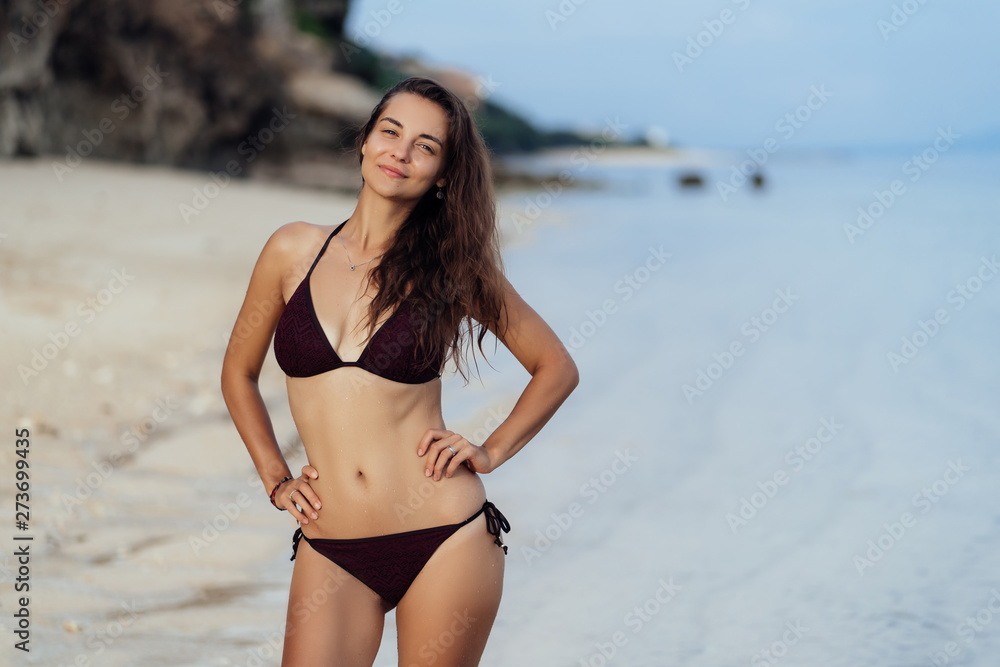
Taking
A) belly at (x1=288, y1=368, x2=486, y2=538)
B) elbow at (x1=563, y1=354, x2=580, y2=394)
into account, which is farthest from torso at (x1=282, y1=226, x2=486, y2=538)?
elbow at (x1=563, y1=354, x2=580, y2=394)

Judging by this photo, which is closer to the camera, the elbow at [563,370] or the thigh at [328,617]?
the thigh at [328,617]

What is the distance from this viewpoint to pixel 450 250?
282 centimetres

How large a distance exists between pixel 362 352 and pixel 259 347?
43cm

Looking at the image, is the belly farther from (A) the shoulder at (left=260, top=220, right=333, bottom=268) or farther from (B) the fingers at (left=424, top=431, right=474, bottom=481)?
(A) the shoulder at (left=260, top=220, right=333, bottom=268)

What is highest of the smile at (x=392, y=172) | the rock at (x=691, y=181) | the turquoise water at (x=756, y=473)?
the smile at (x=392, y=172)

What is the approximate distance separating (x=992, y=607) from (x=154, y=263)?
828cm

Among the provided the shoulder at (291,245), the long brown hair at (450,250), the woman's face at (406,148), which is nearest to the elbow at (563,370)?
the long brown hair at (450,250)

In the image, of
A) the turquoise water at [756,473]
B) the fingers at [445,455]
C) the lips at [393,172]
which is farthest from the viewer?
the turquoise water at [756,473]

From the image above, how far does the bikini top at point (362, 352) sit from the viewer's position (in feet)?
8.56

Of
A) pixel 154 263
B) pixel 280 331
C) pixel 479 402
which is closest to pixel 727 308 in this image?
pixel 479 402

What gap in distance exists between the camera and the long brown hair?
2711 millimetres

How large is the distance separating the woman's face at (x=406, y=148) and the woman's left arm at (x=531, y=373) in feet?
1.24

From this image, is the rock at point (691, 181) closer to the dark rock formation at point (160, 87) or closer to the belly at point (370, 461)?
the dark rock formation at point (160, 87)

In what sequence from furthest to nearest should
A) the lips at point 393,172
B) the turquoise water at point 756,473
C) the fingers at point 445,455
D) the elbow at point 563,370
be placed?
the turquoise water at point 756,473, the elbow at point 563,370, the lips at point 393,172, the fingers at point 445,455
